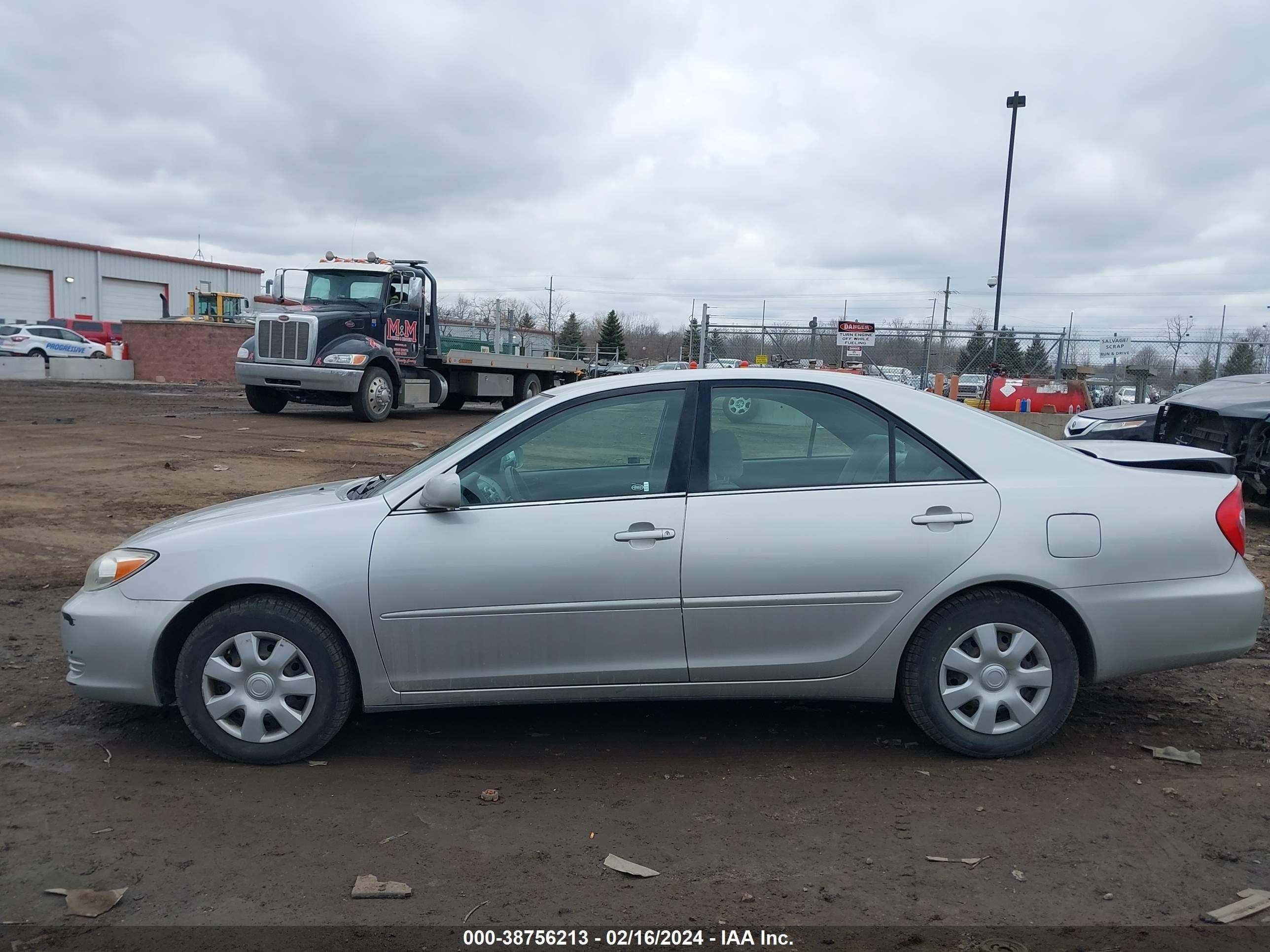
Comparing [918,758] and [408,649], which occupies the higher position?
[408,649]

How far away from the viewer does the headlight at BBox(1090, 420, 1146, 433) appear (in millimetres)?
11305

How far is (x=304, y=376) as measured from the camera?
17953 millimetres

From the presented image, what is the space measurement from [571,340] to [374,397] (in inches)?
1608

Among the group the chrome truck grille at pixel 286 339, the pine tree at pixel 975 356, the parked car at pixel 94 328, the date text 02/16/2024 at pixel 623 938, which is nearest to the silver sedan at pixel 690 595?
the date text 02/16/2024 at pixel 623 938

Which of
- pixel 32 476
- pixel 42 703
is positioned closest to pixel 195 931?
pixel 42 703

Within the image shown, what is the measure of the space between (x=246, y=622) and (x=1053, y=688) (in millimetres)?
3251

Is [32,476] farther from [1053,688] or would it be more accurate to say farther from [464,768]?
[1053,688]

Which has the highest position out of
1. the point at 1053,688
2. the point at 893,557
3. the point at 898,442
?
the point at 898,442

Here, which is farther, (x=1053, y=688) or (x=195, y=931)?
(x=1053, y=688)

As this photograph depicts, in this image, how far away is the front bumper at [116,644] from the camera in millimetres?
3951

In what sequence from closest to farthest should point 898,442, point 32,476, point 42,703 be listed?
1. point 898,442
2. point 42,703
3. point 32,476

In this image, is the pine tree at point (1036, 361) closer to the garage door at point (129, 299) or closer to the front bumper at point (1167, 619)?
the front bumper at point (1167, 619)

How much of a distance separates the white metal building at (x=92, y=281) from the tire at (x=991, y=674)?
167 ft

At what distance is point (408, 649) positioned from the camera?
12.9 ft
